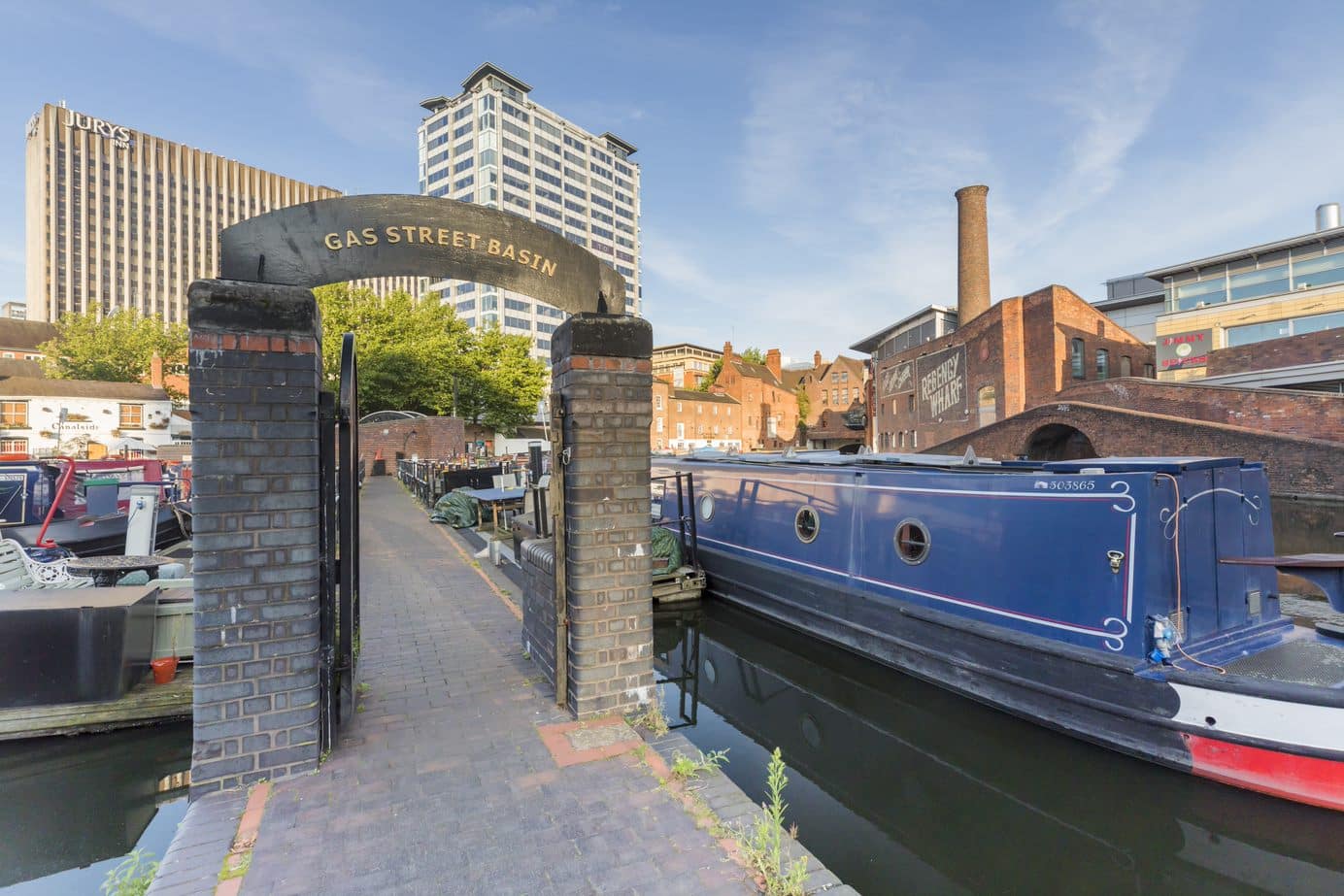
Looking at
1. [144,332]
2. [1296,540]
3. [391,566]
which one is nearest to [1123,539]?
[391,566]

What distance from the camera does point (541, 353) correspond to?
246 ft

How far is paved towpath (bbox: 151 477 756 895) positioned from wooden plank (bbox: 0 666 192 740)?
144 cm

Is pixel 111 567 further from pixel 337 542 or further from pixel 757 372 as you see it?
pixel 757 372

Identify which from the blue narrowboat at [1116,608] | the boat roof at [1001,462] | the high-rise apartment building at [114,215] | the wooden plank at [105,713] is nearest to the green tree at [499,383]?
the boat roof at [1001,462]

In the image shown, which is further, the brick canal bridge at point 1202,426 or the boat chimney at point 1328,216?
the boat chimney at point 1328,216

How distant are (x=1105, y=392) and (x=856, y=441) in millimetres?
33526

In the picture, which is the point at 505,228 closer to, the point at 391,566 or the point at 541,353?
the point at 391,566

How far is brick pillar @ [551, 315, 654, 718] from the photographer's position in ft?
13.0

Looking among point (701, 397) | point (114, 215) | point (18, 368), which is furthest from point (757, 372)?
point (114, 215)

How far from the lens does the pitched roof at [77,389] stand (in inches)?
1289

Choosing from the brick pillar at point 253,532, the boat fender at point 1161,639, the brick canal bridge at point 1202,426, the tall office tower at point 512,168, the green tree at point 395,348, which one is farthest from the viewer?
the tall office tower at point 512,168

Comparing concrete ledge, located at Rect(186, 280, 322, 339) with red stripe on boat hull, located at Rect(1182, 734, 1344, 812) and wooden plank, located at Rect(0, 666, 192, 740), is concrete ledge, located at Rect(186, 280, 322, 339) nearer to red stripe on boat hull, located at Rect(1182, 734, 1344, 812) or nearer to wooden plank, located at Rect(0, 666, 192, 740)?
wooden plank, located at Rect(0, 666, 192, 740)

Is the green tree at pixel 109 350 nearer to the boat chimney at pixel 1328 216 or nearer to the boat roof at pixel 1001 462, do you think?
the boat roof at pixel 1001 462

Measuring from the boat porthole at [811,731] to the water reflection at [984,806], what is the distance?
0.02 m
